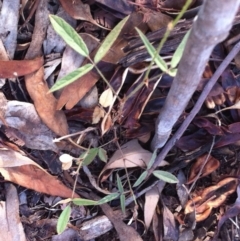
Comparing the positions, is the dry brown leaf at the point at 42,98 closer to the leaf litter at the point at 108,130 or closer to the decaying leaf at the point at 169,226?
the leaf litter at the point at 108,130

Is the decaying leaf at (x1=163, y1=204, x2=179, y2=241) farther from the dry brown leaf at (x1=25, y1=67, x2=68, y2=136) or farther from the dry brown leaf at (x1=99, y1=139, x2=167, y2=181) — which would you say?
the dry brown leaf at (x1=25, y1=67, x2=68, y2=136)

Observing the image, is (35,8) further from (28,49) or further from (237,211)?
(237,211)

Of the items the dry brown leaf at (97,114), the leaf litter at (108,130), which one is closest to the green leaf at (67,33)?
the leaf litter at (108,130)

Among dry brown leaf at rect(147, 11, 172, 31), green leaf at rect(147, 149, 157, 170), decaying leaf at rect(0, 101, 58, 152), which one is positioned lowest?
green leaf at rect(147, 149, 157, 170)

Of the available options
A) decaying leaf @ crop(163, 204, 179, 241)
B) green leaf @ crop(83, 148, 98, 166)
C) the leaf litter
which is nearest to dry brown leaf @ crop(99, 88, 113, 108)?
the leaf litter

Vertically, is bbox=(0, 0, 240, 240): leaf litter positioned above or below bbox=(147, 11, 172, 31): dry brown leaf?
below

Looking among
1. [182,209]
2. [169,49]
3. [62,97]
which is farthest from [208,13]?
[182,209]
